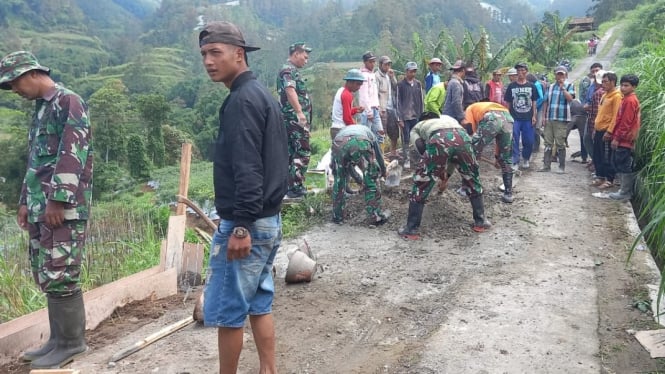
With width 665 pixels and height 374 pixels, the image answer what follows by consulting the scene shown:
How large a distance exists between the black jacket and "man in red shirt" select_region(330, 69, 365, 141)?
4215mm

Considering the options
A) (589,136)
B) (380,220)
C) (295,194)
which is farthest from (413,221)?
(589,136)

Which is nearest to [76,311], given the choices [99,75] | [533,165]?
[533,165]

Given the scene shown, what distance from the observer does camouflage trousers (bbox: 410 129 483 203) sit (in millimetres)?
5594

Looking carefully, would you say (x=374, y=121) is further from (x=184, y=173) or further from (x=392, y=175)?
(x=184, y=173)

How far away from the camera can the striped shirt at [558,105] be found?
8.64 meters

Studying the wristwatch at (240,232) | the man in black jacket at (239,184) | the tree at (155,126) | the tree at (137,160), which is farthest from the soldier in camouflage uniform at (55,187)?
the tree at (155,126)

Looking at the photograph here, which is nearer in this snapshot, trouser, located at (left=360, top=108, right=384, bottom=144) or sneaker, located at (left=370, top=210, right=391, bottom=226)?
sneaker, located at (left=370, top=210, right=391, bottom=226)

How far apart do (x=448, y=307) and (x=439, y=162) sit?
1.94m

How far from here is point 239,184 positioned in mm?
2455

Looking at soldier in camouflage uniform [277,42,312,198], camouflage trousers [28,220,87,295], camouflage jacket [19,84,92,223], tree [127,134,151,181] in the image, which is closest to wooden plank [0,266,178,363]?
camouflage trousers [28,220,87,295]

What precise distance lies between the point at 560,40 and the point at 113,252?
26428 millimetres

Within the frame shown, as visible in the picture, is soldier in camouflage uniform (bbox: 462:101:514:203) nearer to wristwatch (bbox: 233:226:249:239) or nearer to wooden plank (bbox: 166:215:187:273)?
wooden plank (bbox: 166:215:187:273)

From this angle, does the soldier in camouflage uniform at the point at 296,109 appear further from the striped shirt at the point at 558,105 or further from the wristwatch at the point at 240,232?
the striped shirt at the point at 558,105

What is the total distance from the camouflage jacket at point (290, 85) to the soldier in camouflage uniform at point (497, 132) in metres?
2.15
